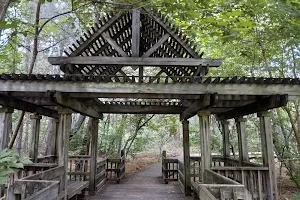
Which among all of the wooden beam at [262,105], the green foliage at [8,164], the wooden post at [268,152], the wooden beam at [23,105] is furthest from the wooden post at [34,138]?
the wooden post at [268,152]

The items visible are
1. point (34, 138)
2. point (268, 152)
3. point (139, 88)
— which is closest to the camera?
point (139, 88)

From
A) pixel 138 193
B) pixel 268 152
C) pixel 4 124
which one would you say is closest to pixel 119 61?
pixel 4 124

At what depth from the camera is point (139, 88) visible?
4320mm

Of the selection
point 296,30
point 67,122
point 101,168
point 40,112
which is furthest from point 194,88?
Answer: point 101,168

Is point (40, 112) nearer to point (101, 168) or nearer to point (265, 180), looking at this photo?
point (101, 168)

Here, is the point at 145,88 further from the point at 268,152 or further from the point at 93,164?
the point at 93,164

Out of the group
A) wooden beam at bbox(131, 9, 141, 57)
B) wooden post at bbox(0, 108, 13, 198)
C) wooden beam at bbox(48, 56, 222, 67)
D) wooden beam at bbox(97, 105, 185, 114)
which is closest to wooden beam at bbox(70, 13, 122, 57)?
wooden beam at bbox(48, 56, 222, 67)

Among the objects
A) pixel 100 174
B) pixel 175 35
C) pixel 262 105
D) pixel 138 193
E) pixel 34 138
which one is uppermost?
pixel 175 35

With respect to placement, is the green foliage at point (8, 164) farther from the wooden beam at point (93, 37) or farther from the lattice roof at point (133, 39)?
the wooden beam at point (93, 37)

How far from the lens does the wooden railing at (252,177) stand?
17.8 feet

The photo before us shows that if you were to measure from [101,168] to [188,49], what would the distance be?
18.5ft

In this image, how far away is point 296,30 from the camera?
456cm

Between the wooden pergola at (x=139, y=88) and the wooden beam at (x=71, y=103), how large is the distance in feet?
0.03

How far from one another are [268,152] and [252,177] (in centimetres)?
71
